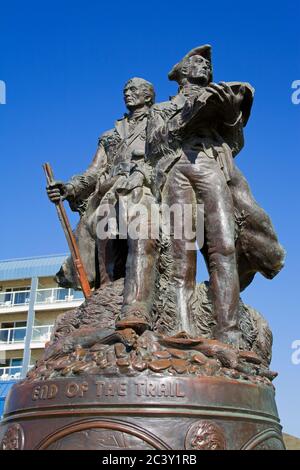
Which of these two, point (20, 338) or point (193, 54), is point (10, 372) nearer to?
point (20, 338)

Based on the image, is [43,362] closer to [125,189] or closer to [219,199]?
[125,189]

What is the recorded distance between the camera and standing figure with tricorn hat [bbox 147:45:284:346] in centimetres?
534

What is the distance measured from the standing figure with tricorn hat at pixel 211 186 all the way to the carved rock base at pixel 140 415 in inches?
36.1

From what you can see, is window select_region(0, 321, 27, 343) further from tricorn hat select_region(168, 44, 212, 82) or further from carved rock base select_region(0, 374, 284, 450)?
carved rock base select_region(0, 374, 284, 450)

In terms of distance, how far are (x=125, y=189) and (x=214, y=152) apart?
951mm

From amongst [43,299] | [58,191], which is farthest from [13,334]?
[58,191]

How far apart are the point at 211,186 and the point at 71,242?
4.81 ft

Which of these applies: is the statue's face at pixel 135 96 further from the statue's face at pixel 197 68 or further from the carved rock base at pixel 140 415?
the carved rock base at pixel 140 415

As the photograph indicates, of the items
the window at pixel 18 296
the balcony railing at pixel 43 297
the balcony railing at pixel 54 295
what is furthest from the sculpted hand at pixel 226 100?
the window at pixel 18 296

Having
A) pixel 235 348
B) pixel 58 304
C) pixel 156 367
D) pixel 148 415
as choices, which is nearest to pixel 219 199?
pixel 235 348

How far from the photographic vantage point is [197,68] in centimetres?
613

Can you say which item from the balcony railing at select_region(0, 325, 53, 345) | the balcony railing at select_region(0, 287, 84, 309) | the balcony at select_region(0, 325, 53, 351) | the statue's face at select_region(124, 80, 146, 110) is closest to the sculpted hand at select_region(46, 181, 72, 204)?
the statue's face at select_region(124, 80, 146, 110)

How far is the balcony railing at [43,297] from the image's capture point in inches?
1294
